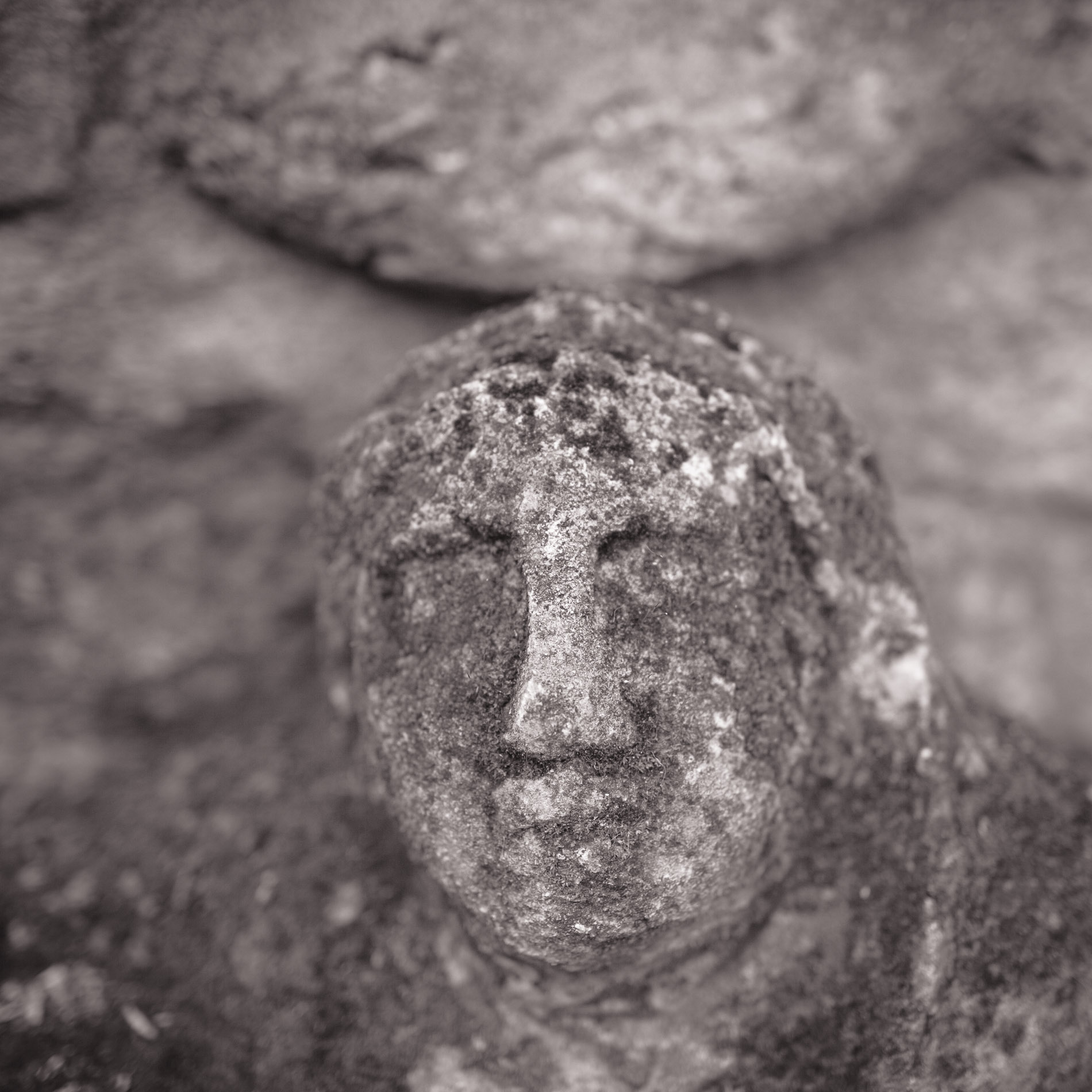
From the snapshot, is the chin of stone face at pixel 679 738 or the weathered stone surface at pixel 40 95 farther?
the weathered stone surface at pixel 40 95

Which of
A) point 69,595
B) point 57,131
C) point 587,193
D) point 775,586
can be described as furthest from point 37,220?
point 775,586

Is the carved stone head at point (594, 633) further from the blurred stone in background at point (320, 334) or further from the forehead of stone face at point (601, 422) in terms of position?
the blurred stone in background at point (320, 334)

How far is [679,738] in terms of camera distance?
69cm

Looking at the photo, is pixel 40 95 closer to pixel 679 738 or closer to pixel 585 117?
pixel 585 117

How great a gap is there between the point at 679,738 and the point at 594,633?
98 millimetres

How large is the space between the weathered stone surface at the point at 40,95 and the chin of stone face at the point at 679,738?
0.47 metres

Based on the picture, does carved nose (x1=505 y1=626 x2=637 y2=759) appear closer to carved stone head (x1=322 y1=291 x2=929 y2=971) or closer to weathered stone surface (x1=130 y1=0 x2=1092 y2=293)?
carved stone head (x1=322 y1=291 x2=929 y2=971)

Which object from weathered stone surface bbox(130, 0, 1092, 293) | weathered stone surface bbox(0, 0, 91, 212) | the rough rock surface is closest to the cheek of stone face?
the rough rock surface

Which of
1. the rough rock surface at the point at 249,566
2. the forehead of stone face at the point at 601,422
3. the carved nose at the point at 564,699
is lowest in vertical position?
the rough rock surface at the point at 249,566

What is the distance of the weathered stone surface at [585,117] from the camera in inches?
38.3

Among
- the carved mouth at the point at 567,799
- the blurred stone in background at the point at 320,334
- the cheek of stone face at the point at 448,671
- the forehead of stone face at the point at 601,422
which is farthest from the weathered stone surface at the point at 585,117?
the carved mouth at the point at 567,799

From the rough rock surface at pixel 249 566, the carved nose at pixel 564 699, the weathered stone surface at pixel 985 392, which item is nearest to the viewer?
the carved nose at pixel 564 699

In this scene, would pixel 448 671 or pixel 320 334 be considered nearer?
pixel 448 671

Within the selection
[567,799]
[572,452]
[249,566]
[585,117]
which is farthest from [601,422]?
[249,566]
